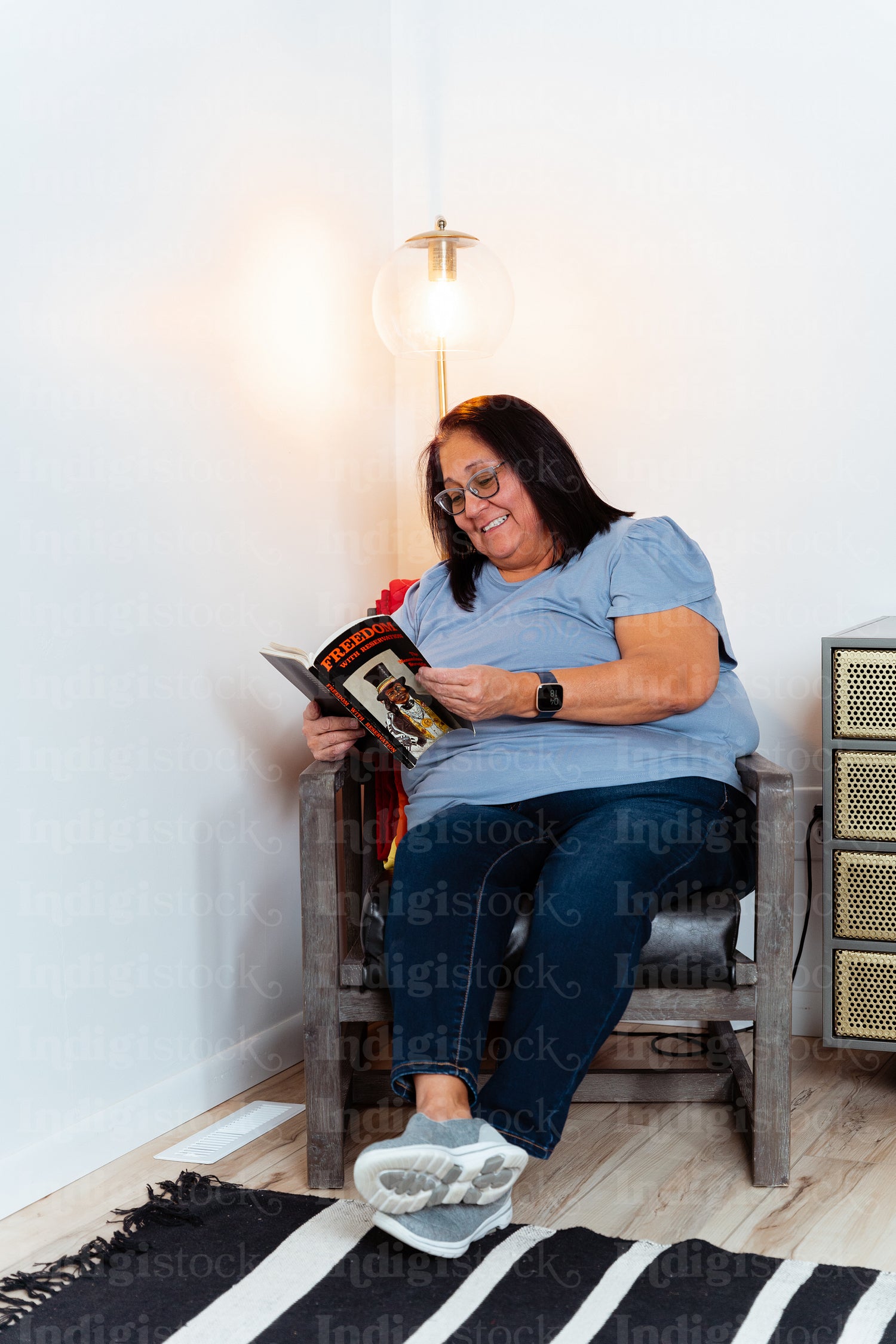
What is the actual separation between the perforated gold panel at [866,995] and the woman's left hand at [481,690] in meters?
0.67

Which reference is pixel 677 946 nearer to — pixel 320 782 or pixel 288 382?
pixel 320 782

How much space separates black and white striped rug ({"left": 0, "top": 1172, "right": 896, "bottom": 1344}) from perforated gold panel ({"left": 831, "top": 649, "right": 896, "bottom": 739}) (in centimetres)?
77

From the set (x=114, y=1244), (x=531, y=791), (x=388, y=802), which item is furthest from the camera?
(x=388, y=802)

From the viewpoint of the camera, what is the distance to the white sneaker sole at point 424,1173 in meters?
1.31

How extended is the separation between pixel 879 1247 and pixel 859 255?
1.64 m

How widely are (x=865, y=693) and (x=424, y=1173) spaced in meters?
0.97

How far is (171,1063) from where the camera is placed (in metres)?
1.83

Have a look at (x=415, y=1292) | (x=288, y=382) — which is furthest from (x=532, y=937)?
(x=288, y=382)

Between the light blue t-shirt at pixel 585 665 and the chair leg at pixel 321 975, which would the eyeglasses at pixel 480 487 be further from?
the chair leg at pixel 321 975

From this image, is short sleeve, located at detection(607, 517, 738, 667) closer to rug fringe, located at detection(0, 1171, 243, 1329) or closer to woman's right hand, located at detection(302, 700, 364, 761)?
woman's right hand, located at detection(302, 700, 364, 761)

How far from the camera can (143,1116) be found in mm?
1756

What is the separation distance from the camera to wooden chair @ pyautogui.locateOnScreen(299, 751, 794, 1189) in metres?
1.57

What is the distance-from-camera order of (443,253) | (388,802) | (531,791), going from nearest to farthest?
(531,791) → (388,802) → (443,253)

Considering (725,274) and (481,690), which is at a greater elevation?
(725,274)
